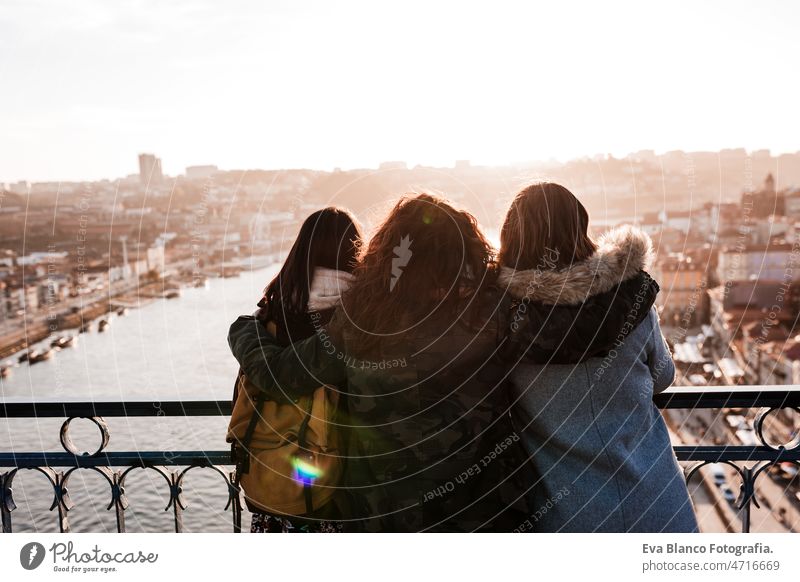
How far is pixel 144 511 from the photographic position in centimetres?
1435

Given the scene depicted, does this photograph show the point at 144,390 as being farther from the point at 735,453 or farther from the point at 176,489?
the point at 735,453

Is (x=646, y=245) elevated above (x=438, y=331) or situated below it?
above

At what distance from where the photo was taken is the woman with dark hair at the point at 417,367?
53.5 inches

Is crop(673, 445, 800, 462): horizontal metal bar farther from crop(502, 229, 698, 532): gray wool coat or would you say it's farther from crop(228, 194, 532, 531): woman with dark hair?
crop(228, 194, 532, 531): woman with dark hair

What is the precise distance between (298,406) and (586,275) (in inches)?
28.1

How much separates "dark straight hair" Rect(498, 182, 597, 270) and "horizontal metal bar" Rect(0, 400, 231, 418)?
0.87m

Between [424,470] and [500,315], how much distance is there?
39cm

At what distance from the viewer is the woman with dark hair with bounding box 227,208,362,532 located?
1447 mm

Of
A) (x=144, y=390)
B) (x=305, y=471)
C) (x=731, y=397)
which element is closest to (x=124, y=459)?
(x=305, y=471)

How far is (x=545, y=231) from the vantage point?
57.1 inches

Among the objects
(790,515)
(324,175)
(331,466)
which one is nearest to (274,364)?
(331,466)

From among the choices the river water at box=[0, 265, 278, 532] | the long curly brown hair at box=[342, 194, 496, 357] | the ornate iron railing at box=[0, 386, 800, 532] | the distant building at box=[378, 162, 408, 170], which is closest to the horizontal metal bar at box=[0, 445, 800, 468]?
the ornate iron railing at box=[0, 386, 800, 532]

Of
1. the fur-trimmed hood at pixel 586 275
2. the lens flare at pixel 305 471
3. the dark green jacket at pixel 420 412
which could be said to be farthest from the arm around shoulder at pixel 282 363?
the fur-trimmed hood at pixel 586 275
